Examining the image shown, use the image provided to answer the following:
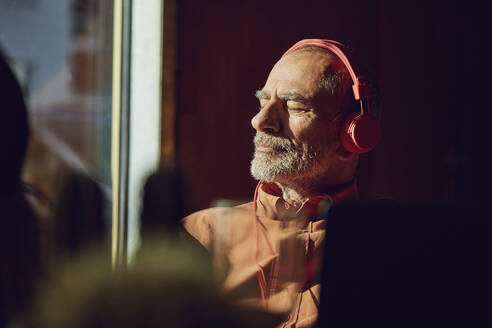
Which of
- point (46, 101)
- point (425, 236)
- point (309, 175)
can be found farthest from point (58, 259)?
point (425, 236)

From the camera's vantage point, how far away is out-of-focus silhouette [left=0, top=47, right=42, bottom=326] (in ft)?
1.87

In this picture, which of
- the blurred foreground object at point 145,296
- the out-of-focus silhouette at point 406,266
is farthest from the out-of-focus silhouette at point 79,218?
the out-of-focus silhouette at point 406,266

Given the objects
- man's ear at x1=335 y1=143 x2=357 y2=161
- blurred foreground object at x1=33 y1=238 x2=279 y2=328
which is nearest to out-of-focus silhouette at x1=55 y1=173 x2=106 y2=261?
blurred foreground object at x1=33 y1=238 x2=279 y2=328

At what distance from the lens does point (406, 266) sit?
535 millimetres

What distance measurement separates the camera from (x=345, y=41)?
1.05 metres

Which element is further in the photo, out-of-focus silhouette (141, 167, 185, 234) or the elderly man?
out-of-focus silhouette (141, 167, 185, 234)

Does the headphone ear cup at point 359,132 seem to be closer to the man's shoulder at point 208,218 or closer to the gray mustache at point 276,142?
the gray mustache at point 276,142

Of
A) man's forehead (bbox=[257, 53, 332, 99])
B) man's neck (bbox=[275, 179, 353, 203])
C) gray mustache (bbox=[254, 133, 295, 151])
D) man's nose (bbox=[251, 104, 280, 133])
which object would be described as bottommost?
man's neck (bbox=[275, 179, 353, 203])

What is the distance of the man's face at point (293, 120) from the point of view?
84 cm

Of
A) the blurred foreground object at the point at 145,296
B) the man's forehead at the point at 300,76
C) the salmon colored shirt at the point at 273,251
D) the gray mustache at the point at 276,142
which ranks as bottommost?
the blurred foreground object at the point at 145,296

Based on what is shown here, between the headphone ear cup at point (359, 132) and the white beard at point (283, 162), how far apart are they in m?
0.08

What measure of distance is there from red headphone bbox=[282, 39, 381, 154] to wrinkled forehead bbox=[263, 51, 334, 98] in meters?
0.03

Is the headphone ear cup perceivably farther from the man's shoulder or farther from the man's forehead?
the man's shoulder

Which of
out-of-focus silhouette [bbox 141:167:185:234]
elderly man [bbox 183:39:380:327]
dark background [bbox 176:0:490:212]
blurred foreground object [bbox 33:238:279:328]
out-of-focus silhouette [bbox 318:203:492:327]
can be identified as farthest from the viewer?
dark background [bbox 176:0:490:212]
